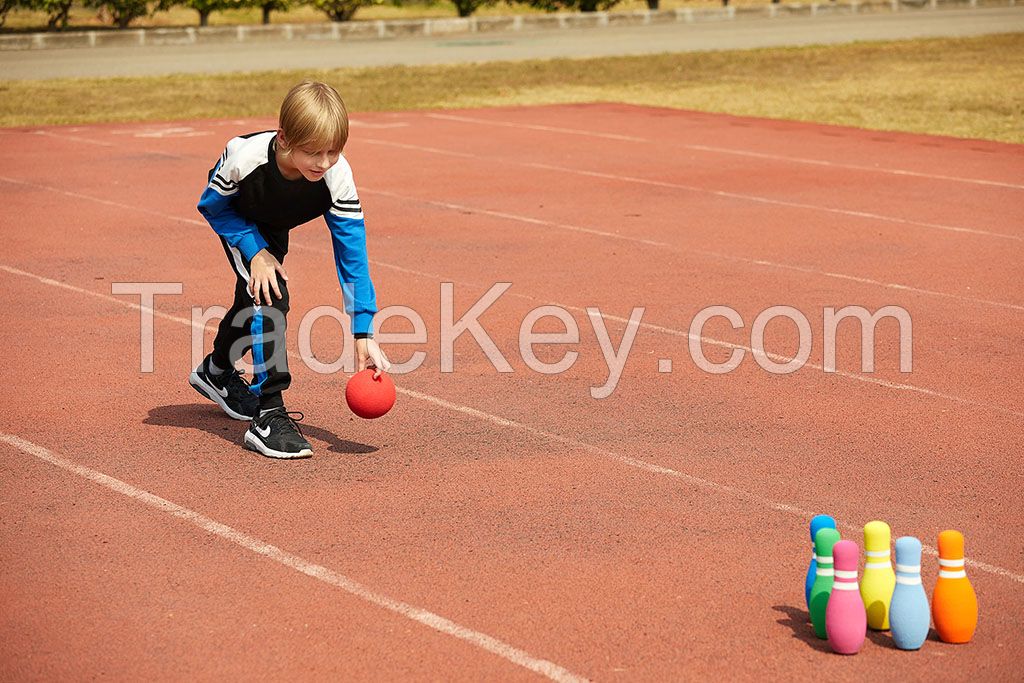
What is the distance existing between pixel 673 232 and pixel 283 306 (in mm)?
6536

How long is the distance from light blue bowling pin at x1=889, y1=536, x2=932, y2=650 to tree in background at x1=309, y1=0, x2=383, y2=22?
36.7 m

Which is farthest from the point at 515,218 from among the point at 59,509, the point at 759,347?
the point at 59,509

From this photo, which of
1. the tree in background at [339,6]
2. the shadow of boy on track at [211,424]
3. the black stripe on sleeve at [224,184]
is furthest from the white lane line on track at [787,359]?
the tree in background at [339,6]

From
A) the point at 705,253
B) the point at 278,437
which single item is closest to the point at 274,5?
the point at 705,253

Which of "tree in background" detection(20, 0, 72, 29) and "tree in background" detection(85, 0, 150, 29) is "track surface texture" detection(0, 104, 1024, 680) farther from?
"tree in background" detection(85, 0, 150, 29)

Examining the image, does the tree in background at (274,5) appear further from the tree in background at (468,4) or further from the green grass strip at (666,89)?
the green grass strip at (666,89)

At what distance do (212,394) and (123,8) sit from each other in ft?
103

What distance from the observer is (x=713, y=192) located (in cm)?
1512

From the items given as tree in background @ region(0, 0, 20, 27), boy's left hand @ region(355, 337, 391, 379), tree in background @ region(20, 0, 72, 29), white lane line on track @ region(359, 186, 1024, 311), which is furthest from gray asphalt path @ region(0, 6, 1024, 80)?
boy's left hand @ region(355, 337, 391, 379)

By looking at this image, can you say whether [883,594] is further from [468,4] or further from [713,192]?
[468,4]

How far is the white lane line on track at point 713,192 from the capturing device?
13172mm

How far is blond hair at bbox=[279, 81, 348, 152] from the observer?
614 centimetres

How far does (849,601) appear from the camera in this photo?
480 cm

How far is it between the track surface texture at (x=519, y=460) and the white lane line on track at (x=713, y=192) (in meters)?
0.09
